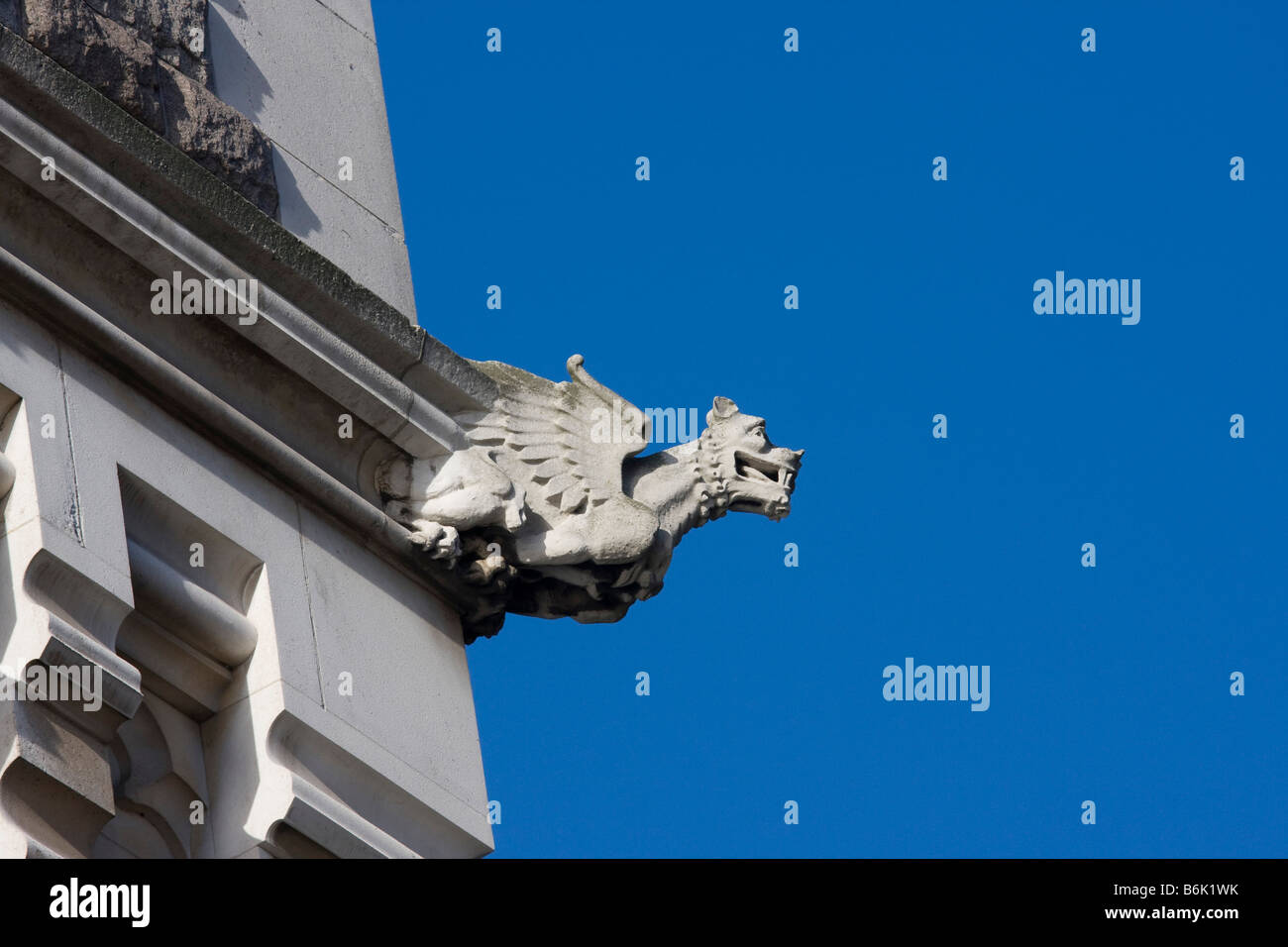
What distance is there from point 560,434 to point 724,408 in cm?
80

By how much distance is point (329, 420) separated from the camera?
896cm

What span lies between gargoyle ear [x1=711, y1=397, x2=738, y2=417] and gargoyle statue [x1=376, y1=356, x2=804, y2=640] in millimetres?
27

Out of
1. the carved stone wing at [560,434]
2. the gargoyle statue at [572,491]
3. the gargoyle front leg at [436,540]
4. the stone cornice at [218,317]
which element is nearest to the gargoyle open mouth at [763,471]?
the gargoyle statue at [572,491]

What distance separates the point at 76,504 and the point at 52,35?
5.45 ft

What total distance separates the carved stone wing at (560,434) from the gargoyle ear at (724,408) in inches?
16.7

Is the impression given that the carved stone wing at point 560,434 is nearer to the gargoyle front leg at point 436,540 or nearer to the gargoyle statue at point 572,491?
the gargoyle statue at point 572,491

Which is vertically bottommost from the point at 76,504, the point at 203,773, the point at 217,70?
the point at 203,773

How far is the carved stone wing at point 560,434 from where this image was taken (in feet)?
30.9

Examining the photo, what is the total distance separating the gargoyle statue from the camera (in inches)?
360

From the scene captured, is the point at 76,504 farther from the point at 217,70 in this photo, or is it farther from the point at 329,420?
the point at 217,70

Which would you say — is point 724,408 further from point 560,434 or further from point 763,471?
point 560,434
